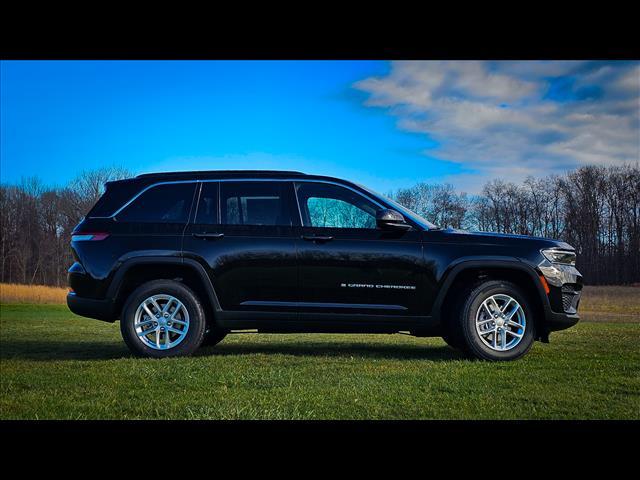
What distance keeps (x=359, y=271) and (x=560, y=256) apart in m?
2.40

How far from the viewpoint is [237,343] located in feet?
Answer: 28.0

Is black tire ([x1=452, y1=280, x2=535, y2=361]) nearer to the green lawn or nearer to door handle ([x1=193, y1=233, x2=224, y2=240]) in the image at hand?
the green lawn

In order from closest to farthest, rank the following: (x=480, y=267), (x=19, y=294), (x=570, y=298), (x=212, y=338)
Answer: (x=480, y=267) < (x=570, y=298) < (x=212, y=338) < (x=19, y=294)

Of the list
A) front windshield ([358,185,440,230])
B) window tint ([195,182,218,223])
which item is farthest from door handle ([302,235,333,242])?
window tint ([195,182,218,223])

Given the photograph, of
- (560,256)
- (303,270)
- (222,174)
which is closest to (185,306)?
(303,270)

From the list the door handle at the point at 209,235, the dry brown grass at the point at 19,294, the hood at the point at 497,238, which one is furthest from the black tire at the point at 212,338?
the dry brown grass at the point at 19,294

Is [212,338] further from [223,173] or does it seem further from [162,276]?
[223,173]

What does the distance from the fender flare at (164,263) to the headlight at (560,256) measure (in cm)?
387

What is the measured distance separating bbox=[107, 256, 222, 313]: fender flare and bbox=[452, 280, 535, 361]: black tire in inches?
110

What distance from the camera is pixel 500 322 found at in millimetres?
6465

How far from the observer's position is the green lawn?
168 inches

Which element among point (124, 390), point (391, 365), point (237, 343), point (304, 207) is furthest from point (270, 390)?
point (237, 343)
